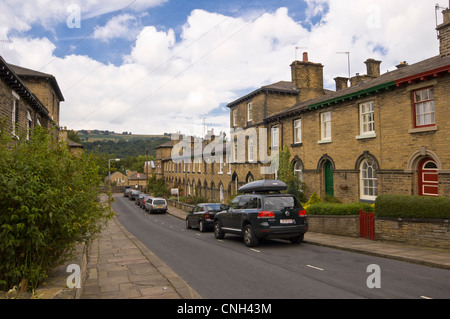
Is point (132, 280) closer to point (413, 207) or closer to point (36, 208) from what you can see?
point (36, 208)

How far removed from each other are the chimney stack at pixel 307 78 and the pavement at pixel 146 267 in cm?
1681

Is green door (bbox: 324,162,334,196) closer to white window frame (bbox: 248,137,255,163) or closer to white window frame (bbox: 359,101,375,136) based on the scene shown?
white window frame (bbox: 359,101,375,136)

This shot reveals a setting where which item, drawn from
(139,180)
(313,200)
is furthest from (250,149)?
(139,180)

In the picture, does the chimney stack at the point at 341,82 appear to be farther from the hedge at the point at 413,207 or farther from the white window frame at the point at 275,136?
the hedge at the point at 413,207

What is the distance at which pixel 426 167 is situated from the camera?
13.9 meters

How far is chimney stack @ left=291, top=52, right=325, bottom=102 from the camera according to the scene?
27500 mm

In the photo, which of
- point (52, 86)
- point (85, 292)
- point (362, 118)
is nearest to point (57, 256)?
point (85, 292)

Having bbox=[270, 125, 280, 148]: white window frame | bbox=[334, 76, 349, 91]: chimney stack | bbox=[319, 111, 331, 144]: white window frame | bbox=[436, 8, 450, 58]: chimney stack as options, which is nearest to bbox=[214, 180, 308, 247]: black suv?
bbox=[319, 111, 331, 144]: white window frame

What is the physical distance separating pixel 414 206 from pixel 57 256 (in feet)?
33.3

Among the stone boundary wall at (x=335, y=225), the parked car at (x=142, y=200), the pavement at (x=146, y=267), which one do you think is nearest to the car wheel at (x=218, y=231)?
the pavement at (x=146, y=267)

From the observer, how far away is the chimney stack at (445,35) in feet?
47.1

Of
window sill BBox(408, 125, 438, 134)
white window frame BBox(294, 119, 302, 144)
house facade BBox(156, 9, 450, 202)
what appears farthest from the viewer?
white window frame BBox(294, 119, 302, 144)

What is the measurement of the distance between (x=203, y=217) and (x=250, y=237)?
731 cm

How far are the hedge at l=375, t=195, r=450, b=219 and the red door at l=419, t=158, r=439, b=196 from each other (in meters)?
3.19
